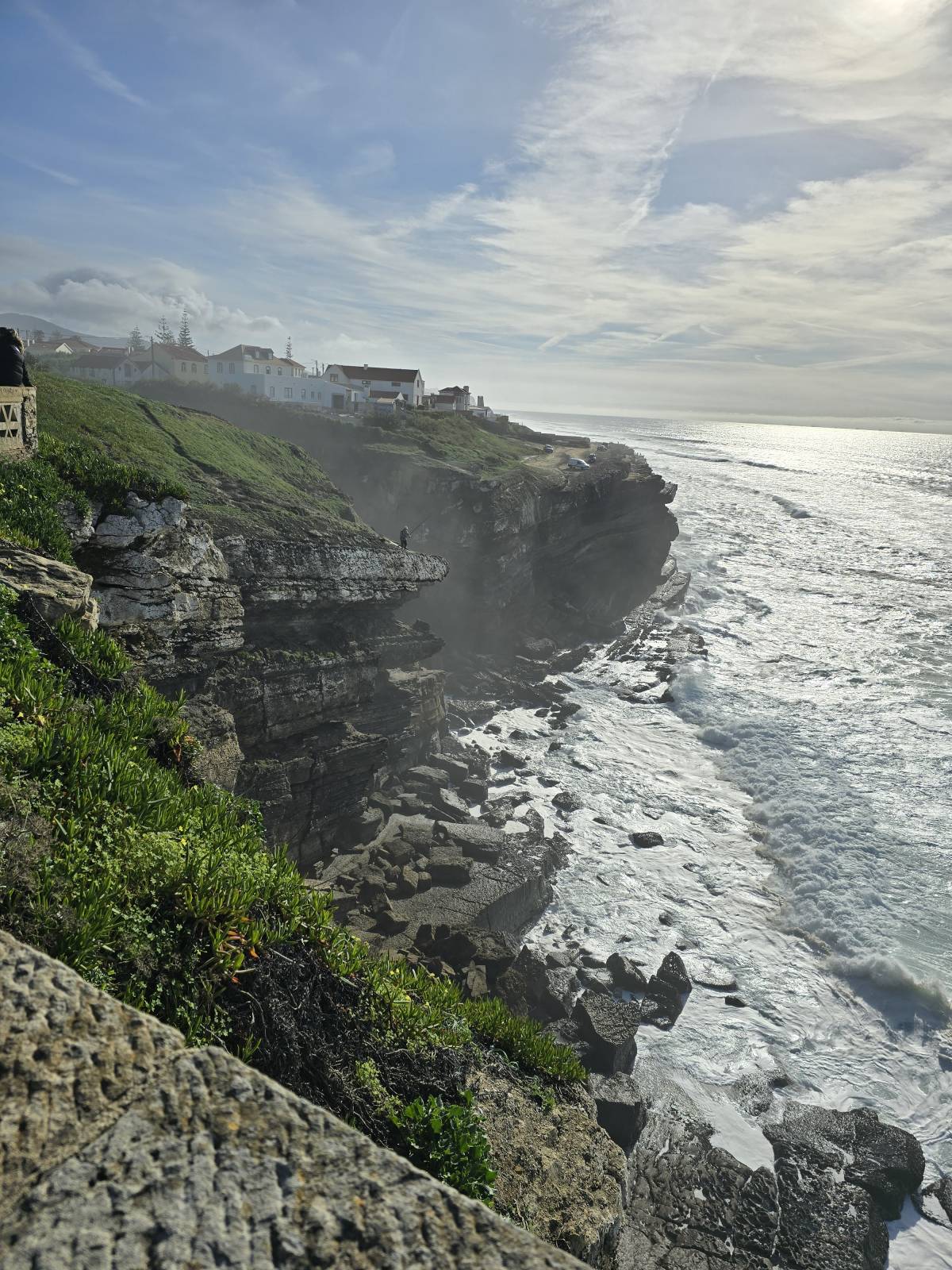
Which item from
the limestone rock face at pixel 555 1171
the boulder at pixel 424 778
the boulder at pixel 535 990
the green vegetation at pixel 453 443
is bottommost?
the boulder at pixel 535 990

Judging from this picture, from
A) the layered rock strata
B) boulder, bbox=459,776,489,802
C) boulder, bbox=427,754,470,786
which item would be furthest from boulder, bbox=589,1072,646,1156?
boulder, bbox=427,754,470,786

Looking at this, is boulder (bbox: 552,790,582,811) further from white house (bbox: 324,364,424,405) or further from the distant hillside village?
white house (bbox: 324,364,424,405)

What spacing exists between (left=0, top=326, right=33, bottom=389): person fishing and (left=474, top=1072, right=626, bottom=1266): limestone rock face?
52.9 feet

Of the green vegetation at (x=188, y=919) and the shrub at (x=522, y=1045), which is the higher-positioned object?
the green vegetation at (x=188, y=919)

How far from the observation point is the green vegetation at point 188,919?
4.97 m

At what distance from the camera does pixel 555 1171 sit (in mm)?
7141

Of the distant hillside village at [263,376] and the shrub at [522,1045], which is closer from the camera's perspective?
the shrub at [522,1045]

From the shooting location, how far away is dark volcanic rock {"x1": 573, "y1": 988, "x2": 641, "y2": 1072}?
16266 millimetres

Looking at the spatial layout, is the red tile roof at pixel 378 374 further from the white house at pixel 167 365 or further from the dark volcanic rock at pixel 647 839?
the dark volcanic rock at pixel 647 839

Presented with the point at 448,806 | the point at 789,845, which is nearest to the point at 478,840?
the point at 448,806

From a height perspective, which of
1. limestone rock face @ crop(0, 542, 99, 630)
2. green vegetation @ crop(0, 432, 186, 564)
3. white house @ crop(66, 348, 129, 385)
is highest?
white house @ crop(66, 348, 129, 385)

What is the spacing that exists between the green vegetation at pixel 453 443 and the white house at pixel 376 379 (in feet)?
46.1

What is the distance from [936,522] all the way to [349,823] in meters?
92.2

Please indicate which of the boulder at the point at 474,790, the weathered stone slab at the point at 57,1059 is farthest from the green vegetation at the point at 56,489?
the boulder at the point at 474,790
